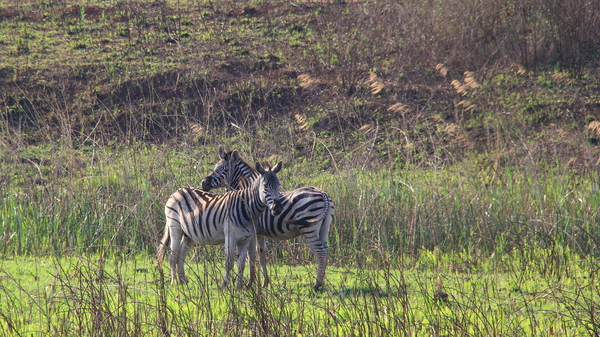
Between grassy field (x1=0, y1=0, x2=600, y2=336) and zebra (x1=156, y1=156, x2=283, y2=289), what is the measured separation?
13.4 inches

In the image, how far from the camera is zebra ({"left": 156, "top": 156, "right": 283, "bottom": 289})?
6645 millimetres

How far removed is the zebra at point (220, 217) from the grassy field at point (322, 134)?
340 mm

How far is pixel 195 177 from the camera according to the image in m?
9.86

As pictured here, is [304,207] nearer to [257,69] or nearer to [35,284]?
[35,284]

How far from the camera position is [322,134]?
51.3 ft

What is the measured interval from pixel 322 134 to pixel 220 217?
8.90 m

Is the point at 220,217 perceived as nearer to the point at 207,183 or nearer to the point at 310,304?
the point at 207,183

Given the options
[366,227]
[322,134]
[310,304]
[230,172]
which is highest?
[322,134]

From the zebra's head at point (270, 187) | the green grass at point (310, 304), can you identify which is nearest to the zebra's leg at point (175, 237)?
the green grass at point (310, 304)

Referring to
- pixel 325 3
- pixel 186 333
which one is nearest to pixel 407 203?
pixel 186 333

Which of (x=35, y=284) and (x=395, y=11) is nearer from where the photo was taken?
(x=35, y=284)

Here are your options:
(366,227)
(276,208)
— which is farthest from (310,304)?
(366,227)

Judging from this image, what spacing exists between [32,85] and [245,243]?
11930 mm

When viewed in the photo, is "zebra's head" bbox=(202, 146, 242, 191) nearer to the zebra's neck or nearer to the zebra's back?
the zebra's neck
